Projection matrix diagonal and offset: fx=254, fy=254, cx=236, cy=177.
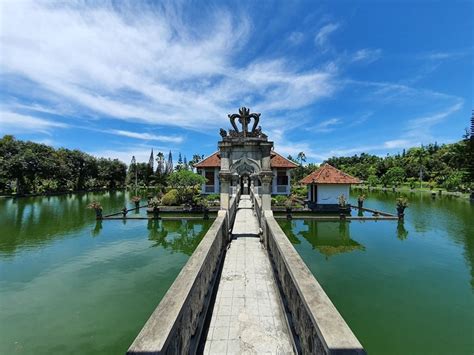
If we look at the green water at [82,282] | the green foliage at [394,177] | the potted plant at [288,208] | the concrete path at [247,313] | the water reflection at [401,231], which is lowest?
the green water at [82,282]

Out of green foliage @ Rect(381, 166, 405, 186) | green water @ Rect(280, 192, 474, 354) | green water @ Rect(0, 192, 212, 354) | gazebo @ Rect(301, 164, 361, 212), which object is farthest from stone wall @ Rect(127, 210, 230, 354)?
green foliage @ Rect(381, 166, 405, 186)

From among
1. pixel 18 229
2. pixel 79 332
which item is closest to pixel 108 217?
pixel 18 229

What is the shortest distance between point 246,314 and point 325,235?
→ 1093 cm

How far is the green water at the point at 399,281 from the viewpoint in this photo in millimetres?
5328

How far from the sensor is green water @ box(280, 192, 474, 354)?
210 inches

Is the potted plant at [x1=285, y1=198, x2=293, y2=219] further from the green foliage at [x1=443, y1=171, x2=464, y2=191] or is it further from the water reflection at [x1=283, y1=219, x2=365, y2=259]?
the green foliage at [x1=443, y1=171, x2=464, y2=191]

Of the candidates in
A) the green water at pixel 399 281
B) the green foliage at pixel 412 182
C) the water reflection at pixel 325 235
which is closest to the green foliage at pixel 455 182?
the green foliage at pixel 412 182

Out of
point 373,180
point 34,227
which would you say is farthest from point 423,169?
point 34,227

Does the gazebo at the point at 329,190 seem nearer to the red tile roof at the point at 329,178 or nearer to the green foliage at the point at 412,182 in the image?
the red tile roof at the point at 329,178

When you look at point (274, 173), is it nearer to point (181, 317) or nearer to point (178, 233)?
point (178, 233)

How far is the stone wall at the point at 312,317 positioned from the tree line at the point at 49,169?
44.5 meters

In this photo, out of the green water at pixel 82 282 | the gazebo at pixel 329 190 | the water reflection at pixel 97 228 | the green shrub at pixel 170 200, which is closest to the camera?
the green water at pixel 82 282

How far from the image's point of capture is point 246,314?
460 cm

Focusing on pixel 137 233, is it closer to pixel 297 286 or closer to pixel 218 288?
pixel 218 288
